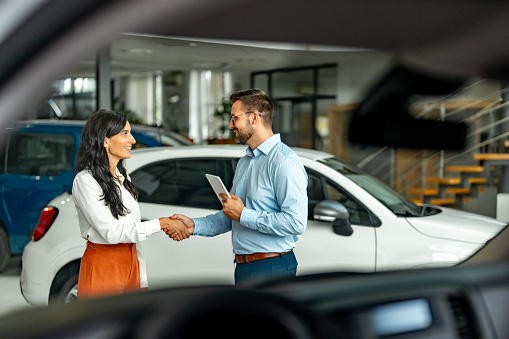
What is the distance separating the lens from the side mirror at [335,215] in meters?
3.78

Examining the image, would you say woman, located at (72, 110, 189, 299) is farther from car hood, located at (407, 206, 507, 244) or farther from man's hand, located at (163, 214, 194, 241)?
car hood, located at (407, 206, 507, 244)

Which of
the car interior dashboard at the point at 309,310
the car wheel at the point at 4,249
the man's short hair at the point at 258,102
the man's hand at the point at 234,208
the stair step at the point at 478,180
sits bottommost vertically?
the car wheel at the point at 4,249

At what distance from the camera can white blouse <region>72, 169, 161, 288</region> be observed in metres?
2.59

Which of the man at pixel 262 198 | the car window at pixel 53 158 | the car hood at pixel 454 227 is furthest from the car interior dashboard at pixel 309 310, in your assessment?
the car window at pixel 53 158

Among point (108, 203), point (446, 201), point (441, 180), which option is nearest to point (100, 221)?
point (108, 203)

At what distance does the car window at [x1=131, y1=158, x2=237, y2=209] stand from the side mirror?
2.54ft

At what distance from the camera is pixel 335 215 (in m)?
3.77

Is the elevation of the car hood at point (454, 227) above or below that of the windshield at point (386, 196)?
below

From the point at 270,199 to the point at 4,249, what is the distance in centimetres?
430

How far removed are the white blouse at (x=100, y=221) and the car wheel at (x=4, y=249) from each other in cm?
376

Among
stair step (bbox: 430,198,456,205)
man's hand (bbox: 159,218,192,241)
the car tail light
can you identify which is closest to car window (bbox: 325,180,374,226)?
man's hand (bbox: 159,218,192,241)

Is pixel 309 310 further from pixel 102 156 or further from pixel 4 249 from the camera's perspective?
pixel 4 249

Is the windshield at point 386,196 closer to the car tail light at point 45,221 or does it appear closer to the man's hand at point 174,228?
the man's hand at point 174,228

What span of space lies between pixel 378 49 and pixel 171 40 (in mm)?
212
